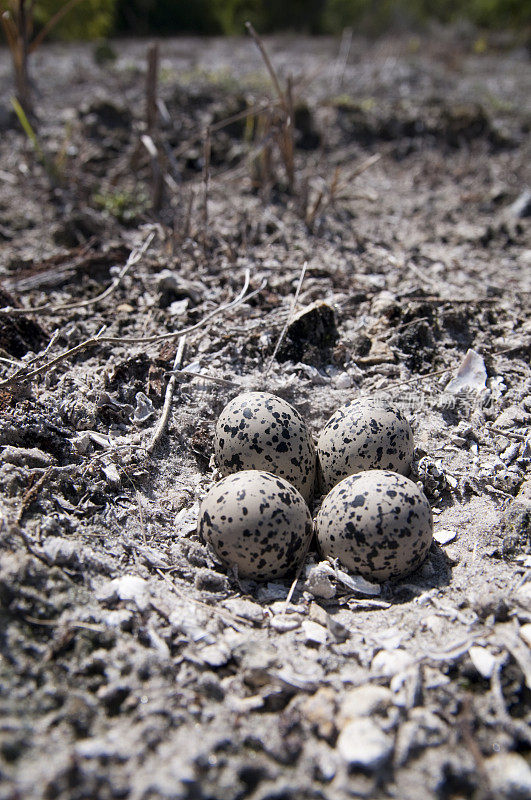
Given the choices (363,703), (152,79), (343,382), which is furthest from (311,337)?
(152,79)

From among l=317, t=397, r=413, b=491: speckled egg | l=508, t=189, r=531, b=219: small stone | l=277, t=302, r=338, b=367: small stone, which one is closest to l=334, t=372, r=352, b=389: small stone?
l=277, t=302, r=338, b=367: small stone

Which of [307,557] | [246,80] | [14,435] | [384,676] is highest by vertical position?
[246,80]

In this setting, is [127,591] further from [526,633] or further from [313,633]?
[526,633]

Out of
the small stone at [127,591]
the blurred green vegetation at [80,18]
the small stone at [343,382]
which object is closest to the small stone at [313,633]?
the small stone at [127,591]

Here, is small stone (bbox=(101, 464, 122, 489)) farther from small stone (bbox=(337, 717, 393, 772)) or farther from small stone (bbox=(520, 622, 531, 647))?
small stone (bbox=(520, 622, 531, 647))

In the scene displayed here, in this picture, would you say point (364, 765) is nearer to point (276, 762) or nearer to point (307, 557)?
point (276, 762)

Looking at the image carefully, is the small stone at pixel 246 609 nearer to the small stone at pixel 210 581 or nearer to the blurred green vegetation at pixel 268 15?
the small stone at pixel 210 581

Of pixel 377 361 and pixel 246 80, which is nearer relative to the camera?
pixel 377 361

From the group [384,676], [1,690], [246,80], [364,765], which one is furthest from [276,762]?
[246,80]
